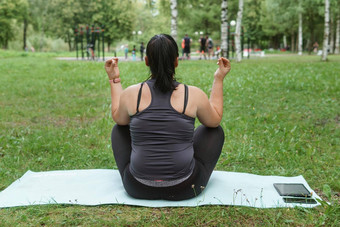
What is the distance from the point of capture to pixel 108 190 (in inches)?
143

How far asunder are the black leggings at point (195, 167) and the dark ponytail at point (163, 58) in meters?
0.71

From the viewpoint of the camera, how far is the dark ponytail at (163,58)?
2.75 meters

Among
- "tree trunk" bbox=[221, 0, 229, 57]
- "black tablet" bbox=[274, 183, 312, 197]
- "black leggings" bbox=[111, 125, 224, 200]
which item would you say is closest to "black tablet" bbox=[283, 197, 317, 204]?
"black tablet" bbox=[274, 183, 312, 197]

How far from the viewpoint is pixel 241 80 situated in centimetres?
1081

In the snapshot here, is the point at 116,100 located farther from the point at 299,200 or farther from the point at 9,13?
the point at 9,13

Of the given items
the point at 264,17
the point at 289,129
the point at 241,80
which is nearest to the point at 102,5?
the point at 264,17

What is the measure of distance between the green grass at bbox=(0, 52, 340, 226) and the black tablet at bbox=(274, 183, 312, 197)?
200mm

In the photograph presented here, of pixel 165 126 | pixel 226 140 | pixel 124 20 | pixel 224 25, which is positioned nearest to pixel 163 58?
pixel 165 126

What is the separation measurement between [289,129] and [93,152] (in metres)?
3.17

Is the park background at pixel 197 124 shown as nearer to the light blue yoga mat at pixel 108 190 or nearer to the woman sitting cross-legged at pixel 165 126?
the light blue yoga mat at pixel 108 190

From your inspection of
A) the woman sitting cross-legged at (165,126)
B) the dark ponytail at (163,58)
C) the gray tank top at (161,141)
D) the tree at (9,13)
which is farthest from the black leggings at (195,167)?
the tree at (9,13)

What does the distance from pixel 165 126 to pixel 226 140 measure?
9.30 feet

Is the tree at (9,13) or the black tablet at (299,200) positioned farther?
the tree at (9,13)

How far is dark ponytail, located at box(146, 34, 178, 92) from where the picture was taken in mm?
2754
